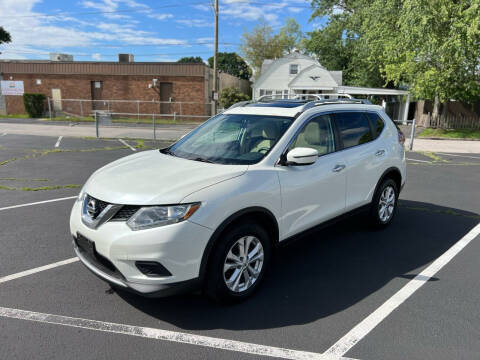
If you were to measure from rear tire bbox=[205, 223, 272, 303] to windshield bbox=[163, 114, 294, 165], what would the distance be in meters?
0.71

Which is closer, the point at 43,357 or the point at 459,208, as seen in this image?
the point at 43,357

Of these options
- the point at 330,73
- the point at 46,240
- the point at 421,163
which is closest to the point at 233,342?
the point at 46,240

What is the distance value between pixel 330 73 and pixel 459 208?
30.3m

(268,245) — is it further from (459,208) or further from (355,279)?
(459,208)

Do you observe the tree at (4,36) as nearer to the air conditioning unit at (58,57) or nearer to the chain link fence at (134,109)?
the air conditioning unit at (58,57)

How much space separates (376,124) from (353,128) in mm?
667

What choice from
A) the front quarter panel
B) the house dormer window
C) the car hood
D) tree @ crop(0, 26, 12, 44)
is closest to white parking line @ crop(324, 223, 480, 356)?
the front quarter panel

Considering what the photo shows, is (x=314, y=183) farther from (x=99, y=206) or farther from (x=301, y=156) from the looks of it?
(x=99, y=206)

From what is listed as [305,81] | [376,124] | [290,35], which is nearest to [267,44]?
[290,35]

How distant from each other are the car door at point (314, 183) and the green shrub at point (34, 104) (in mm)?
29229

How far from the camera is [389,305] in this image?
341 cm

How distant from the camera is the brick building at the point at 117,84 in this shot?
28766 millimetres

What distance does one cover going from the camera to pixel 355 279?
12.8 feet

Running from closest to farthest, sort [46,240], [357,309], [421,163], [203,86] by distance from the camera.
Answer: [357,309] → [46,240] → [421,163] → [203,86]
